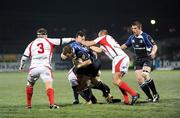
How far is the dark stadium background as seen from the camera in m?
56.2

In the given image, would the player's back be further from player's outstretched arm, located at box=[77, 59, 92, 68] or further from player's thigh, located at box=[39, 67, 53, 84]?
player's outstretched arm, located at box=[77, 59, 92, 68]

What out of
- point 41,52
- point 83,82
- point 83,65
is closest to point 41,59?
point 41,52

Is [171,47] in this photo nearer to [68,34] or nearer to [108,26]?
[108,26]

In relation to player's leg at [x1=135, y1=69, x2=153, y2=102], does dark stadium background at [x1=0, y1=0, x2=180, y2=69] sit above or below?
above

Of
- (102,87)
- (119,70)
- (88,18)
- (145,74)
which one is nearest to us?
(119,70)

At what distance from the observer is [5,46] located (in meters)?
51.1

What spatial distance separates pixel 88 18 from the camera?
2362 inches

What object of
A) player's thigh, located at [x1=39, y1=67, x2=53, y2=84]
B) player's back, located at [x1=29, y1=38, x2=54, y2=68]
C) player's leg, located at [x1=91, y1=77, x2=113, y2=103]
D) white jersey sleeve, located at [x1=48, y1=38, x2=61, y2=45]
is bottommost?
player's leg, located at [x1=91, y1=77, x2=113, y2=103]

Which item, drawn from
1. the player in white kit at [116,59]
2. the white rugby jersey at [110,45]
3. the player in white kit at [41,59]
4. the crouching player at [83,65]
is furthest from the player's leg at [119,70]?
the player in white kit at [41,59]

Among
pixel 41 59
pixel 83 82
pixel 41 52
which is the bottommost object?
pixel 83 82

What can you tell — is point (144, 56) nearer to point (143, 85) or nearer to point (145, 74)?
point (145, 74)

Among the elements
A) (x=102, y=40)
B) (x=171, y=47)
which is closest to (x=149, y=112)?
(x=102, y=40)

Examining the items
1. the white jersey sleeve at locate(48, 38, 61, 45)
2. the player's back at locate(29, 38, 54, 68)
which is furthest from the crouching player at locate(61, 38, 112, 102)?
the player's back at locate(29, 38, 54, 68)

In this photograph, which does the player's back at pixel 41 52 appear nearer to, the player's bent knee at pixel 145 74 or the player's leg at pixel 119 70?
the player's leg at pixel 119 70
